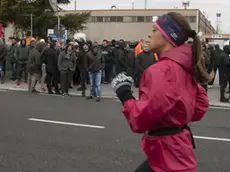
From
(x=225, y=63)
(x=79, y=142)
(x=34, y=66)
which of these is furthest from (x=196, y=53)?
(x=34, y=66)

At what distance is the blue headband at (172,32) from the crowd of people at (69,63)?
7327 mm

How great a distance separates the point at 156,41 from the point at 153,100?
467 millimetres

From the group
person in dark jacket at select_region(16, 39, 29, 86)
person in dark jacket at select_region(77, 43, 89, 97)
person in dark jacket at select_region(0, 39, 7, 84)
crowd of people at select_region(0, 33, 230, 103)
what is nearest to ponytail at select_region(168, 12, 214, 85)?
crowd of people at select_region(0, 33, 230, 103)

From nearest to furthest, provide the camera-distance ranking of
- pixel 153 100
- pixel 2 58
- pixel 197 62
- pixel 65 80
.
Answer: pixel 153 100
pixel 197 62
pixel 65 80
pixel 2 58

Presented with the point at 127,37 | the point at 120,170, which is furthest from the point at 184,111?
the point at 127,37

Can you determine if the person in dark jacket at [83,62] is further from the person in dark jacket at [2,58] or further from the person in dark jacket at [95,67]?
the person in dark jacket at [2,58]

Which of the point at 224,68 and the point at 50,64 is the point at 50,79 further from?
the point at 224,68

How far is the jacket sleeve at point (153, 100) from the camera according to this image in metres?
2.27

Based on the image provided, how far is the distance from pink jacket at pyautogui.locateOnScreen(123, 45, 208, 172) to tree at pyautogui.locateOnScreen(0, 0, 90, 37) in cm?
1792

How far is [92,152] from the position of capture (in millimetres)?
5902

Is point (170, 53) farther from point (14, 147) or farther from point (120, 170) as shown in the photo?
point (14, 147)

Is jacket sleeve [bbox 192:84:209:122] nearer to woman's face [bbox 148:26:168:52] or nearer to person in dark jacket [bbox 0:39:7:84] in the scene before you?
woman's face [bbox 148:26:168:52]

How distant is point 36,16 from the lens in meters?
23.7

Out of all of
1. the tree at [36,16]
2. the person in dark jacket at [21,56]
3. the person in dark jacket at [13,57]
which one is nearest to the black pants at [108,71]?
the person in dark jacket at [21,56]
